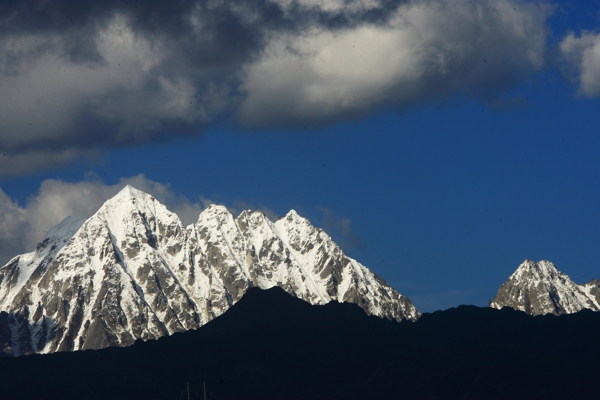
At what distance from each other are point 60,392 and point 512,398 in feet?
287

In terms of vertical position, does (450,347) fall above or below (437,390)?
above

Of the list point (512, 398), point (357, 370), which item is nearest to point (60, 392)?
point (357, 370)

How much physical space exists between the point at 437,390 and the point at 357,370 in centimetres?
1731

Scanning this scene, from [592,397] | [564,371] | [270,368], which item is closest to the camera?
[592,397]

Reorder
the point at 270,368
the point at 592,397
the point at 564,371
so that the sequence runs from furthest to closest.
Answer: the point at 270,368 → the point at 564,371 → the point at 592,397

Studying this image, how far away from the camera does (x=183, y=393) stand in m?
183

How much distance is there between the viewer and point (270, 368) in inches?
7682

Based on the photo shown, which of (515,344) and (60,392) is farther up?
(515,344)

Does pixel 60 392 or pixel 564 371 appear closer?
pixel 564 371

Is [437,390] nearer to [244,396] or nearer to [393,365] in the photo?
[393,365]

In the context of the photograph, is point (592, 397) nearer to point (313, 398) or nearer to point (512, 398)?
point (512, 398)

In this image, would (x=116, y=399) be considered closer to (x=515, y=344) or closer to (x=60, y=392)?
(x=60, y=392)

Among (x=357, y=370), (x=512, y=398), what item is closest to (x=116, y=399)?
(x=357, y=370)

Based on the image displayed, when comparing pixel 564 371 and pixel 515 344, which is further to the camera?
pixel 515 344
